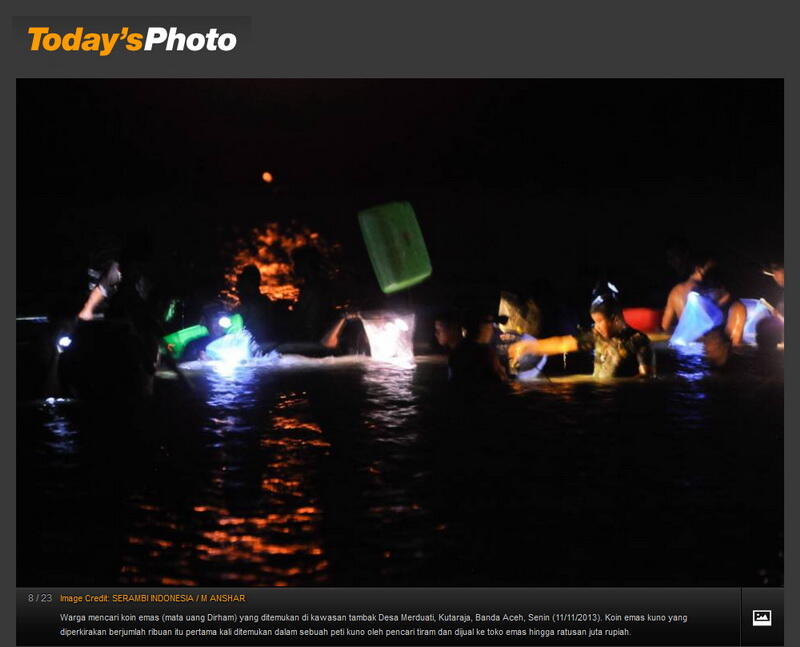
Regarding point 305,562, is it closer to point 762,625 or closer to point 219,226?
point 762,625

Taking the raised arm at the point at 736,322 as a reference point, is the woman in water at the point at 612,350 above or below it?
below

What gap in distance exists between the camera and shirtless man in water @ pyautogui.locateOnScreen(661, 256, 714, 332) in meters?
11.8

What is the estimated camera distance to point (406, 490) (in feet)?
18.8

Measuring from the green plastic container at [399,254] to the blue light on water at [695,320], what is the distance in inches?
198

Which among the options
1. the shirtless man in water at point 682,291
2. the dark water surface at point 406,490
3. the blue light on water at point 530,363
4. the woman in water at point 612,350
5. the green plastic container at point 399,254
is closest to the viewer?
the dark water surface at point 406,490

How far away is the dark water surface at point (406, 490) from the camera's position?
4797mm

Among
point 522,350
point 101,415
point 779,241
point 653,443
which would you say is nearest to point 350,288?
point 779,241

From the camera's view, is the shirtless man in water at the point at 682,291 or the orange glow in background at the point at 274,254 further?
the orange glow in background at the point at 274,254

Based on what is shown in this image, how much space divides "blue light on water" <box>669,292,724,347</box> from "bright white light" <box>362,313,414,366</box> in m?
3.73

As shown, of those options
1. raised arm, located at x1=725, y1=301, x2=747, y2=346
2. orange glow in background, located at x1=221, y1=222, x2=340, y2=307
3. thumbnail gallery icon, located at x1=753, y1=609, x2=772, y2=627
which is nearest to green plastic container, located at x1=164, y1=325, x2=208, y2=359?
orange glow in background, located at x1=221, y1=222, x2=340, y2=307

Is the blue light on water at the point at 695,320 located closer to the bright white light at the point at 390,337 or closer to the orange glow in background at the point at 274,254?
the bright white light at the point at 390,337

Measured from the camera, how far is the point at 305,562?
4.77 m

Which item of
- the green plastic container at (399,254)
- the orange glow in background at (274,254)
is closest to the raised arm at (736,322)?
the green plastic container at (399,254)

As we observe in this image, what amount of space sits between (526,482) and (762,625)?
1.63 m
